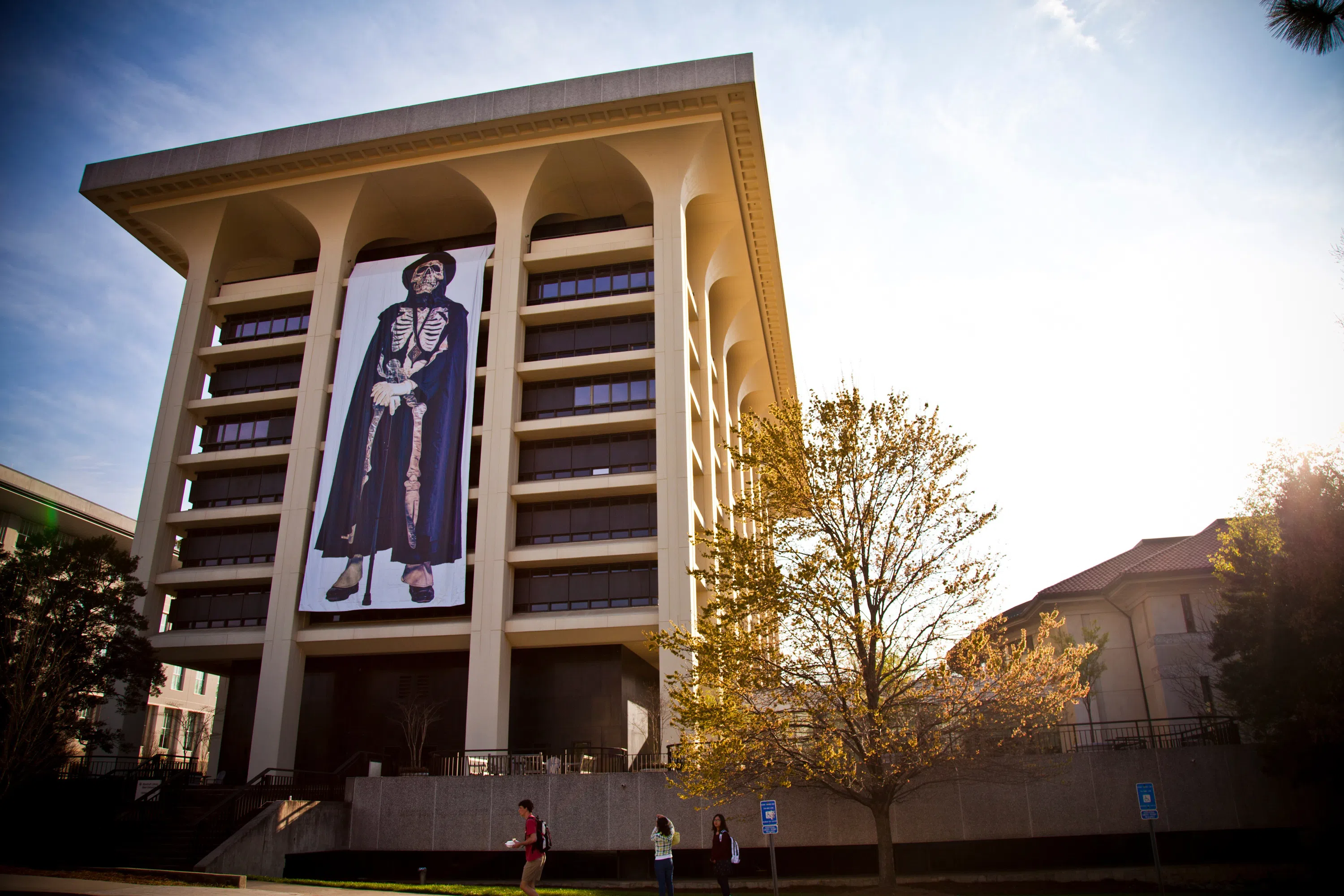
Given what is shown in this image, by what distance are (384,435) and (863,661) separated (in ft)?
80.8

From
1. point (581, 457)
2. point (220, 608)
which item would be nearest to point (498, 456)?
point (581, 457)

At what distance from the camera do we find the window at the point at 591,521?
120 feet

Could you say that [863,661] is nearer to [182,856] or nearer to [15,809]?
[182,856]

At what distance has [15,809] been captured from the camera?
24.8m

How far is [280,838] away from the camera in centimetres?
2288

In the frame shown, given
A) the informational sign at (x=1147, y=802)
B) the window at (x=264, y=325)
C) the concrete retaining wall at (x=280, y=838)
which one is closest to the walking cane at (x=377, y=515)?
the window at (x=264, y=325)

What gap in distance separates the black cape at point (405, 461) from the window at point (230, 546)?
4196 millimetres

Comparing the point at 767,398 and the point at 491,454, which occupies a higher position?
the point at 767,398

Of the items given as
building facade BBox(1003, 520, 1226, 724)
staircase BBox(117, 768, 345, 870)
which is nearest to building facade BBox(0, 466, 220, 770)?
staircase BBox(117, 768, 345, 870)

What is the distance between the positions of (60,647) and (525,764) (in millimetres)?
14603

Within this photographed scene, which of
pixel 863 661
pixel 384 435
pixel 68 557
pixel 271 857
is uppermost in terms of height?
pixel 384 435

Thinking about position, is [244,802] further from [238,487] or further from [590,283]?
[590,283]

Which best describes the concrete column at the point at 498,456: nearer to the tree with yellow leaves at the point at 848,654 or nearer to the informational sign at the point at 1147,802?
the tree with yellow leaves at the point at 848,654

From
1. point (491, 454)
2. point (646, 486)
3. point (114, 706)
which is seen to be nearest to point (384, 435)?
point (491, 454)
